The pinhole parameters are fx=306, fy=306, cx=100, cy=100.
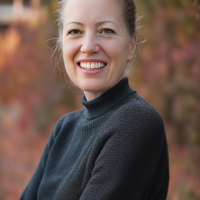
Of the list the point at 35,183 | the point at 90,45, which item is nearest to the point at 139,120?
the point at 90,45

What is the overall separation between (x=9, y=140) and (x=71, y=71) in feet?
12.8

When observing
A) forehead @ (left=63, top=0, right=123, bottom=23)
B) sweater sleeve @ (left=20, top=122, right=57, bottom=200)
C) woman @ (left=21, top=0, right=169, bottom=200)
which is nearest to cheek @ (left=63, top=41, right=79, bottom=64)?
woman @ (left=21, top=0, right=169, bottom=200)

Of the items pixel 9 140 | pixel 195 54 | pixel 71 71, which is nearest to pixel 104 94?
pixel 71 71

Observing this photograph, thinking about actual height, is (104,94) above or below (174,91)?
below

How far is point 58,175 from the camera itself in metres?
1.38

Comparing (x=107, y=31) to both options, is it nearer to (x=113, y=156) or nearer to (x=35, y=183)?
(x=113, y=156)

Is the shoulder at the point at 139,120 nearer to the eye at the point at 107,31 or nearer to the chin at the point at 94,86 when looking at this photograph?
the chin at the point at 94,86

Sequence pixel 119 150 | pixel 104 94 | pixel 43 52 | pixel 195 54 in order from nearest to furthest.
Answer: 1. pixel 119 150
2. pixel 104 94
3. pixel 195 54
4. pixel 43 52

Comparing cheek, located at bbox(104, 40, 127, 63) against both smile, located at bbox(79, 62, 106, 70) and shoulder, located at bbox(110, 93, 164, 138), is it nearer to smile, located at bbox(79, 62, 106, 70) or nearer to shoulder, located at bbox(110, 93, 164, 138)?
smile, located at bbox(79, 62, 106, 70)

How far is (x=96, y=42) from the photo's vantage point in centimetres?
126

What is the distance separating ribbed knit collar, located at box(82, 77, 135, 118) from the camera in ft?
4.30

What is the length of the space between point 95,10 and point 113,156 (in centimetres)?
59

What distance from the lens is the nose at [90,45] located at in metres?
1.25

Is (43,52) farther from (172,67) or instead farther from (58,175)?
(58,175)
